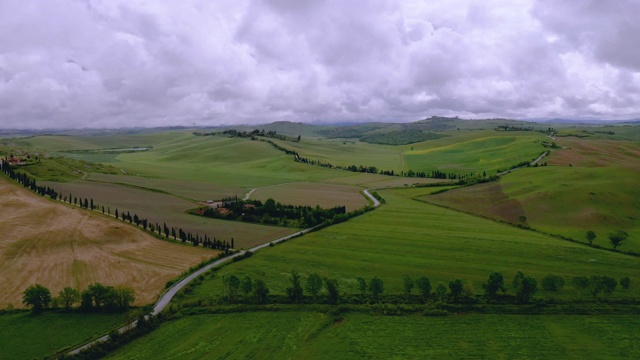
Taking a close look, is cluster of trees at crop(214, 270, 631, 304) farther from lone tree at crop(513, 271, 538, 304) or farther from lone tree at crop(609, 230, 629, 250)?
lone tree at crop(609, 230, 629, 250)

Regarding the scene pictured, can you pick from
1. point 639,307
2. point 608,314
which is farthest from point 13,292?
point 639,307

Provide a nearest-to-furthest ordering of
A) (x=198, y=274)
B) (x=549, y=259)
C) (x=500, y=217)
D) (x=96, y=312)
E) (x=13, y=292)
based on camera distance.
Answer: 1. (x=96, y=312)
2. (x=13, y=292)
3. (x=198, y=274)
4. (x=549, y=259)
5. (x=500, y=217)

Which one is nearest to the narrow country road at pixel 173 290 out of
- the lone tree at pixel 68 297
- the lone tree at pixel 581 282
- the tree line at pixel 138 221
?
the tree line at pixel 138 221

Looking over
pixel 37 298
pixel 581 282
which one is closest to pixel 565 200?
pixel 581 282

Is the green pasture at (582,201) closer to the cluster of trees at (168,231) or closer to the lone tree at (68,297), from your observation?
the cluster of trees at (168,231)

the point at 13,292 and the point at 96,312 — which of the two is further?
the point at 13,292

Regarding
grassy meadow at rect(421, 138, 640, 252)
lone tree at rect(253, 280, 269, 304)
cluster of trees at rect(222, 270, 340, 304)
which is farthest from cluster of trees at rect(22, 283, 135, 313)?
grassy meadow at rect(421, 138, 640, 252)

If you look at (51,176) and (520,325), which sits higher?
(51,176)

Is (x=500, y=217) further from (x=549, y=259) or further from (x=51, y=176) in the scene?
(x=51, y=176)
